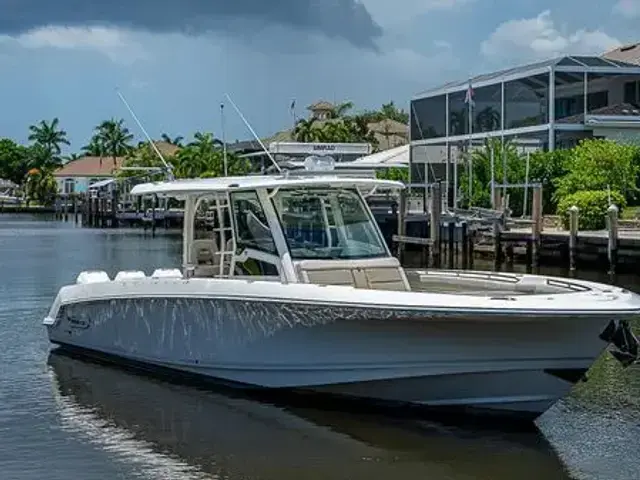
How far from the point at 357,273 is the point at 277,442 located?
8.35 feet

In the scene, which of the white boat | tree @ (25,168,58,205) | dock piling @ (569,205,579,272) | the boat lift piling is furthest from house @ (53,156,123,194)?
the white boat

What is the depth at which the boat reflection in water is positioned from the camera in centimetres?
1100

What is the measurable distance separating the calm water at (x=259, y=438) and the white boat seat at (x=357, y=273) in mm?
1578

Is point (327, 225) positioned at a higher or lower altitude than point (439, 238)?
higher

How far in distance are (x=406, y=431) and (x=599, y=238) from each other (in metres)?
22.9

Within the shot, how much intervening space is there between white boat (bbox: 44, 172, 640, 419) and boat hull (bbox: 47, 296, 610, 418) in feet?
0.05

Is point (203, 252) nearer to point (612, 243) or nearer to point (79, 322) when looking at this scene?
point (79, 322)

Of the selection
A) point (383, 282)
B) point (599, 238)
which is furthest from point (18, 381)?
point (599, 238)

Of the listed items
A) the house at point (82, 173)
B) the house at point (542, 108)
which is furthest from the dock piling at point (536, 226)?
the house at point (82, 173)

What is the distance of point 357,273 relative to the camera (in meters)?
13.6

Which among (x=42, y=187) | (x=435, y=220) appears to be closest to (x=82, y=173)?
(x=42, y=187)

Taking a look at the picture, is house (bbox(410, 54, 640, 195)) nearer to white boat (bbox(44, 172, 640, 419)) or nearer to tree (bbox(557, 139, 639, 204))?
tree (bbox(557, 139, 639, 204))

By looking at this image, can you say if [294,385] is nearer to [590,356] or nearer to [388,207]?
[590,356]

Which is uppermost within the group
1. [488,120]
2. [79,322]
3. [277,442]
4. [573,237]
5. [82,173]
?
[82,173]
